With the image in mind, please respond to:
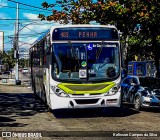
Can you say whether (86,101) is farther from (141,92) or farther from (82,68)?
(141,92)

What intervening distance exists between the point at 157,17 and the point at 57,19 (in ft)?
19.1

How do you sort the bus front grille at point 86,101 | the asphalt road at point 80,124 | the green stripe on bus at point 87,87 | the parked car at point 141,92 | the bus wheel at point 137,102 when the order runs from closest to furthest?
the asphalt road at point 80,124
the green stripe on bus at point 87,87
the bus front grille at point 86,101
the parked car at point 141,92
the bus wheel at point 137,102

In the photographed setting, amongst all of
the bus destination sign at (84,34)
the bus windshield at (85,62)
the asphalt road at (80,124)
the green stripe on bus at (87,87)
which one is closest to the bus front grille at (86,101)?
the green stripe on bus at (87,87)

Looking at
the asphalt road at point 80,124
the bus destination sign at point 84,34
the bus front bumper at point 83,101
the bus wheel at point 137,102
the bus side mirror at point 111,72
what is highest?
the bus destination sign at point 84,34

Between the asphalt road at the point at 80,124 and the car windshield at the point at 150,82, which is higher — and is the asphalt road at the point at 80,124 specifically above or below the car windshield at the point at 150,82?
below

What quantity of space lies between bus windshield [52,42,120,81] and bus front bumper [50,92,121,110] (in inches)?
26.2

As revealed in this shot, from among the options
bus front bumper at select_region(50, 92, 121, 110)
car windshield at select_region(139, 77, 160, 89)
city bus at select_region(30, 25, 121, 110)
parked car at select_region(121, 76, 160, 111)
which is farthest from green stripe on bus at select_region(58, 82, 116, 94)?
car windshield at select_region(139, 77, 160, 89)

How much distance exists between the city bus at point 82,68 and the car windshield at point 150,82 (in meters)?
3.77

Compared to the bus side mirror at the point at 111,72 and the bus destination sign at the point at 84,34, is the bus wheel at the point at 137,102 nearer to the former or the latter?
the bus side mirror at the point at 111,72

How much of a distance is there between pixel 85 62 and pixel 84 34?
1.06 metres

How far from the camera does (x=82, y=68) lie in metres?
13.0

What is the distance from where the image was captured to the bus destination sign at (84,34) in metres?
13.2

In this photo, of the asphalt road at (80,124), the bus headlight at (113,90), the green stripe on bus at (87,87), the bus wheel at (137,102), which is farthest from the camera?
the bus wheel at (137,102)

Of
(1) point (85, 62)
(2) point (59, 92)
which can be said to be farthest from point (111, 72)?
(2) point (59, 92)
